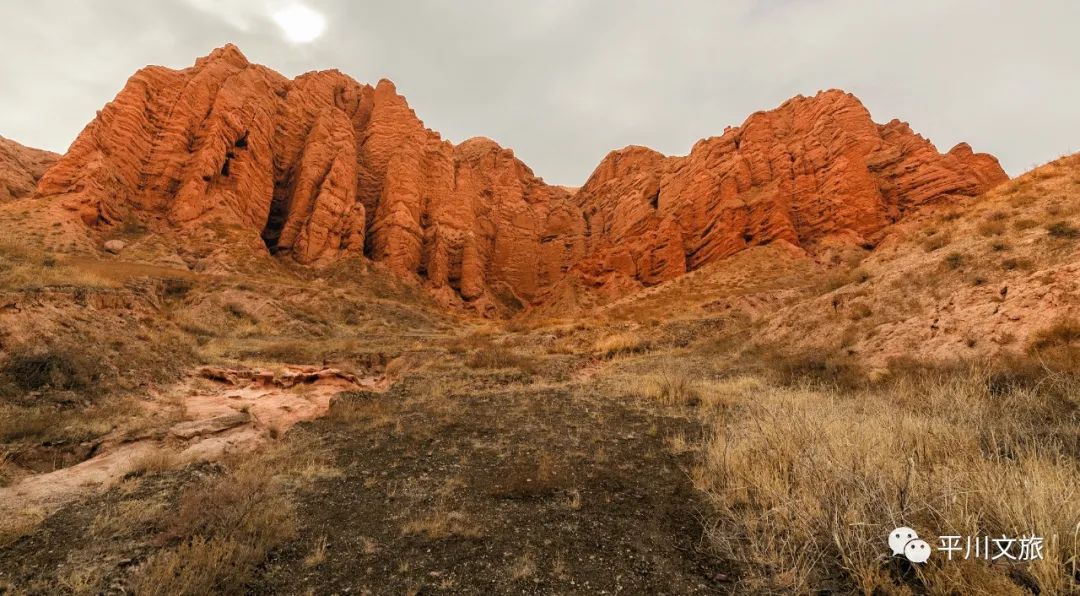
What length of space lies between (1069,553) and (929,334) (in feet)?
28.6

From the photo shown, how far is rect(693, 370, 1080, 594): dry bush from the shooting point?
288 cm

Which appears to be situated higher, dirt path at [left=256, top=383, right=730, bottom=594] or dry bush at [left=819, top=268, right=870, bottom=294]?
dry bush at [left=819, top=268, right=870, bottom=294]

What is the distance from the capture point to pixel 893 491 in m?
3.62

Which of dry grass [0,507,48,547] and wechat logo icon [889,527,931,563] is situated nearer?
wechat logo icon [889,527,931,563]

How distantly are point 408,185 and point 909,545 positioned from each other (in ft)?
197

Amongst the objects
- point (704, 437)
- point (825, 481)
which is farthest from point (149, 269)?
point (825, 481)

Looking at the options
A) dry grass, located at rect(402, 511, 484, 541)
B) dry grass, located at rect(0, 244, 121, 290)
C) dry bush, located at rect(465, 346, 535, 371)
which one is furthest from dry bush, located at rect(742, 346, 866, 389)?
dry grass, located at rect(0, 244, 121, 290)

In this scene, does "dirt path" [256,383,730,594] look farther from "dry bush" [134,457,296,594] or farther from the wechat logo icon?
the wechat logo icon

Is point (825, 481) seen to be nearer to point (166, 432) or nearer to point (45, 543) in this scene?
point (45, 543)

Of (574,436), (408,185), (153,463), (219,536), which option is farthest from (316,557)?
(408,185)

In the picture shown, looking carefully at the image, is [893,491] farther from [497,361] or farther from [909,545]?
[497,361]

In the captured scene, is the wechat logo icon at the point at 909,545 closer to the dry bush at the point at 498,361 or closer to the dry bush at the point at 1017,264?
the dry bush at the point at 1017,264

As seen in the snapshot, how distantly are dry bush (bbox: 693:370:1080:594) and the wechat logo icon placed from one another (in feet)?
0.38

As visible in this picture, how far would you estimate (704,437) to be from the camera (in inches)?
283
